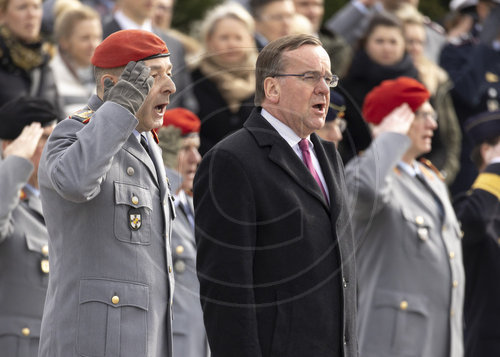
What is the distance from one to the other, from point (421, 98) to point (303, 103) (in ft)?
9.01

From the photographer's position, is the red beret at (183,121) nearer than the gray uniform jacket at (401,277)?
Yes

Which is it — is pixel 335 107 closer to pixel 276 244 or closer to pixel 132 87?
pixel 276 244

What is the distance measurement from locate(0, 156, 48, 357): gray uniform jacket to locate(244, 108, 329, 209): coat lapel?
152 cm

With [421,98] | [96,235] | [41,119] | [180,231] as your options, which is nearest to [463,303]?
[421,98]

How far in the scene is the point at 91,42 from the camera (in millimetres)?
8492

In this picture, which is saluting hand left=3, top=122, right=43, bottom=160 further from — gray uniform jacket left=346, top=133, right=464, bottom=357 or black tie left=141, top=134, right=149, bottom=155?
gray uniform jacket left=346, top=133, right=464, bottom=357

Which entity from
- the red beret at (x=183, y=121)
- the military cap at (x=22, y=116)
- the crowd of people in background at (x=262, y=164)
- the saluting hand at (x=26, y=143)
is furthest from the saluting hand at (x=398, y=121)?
the saluting hand at (x=26, y=143)

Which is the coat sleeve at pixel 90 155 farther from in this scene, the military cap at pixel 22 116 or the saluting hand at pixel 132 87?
the military cap at pixel 22 116

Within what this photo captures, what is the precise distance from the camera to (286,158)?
4.38 m

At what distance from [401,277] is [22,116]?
2492 millimetres

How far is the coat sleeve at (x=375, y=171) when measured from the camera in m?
6.47

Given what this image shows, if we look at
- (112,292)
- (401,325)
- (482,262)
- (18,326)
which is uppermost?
(112,292)

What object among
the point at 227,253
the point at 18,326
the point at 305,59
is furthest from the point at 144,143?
the point at 18,326

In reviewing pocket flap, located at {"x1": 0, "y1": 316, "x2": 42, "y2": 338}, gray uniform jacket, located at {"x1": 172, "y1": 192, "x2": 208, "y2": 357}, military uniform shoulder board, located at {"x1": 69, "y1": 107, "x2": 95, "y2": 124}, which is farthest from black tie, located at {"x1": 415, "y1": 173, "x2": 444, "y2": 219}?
military uniform shoulder board, located at {"x1": 69, "y1": 107, "x2": 95, "y2": 124}
